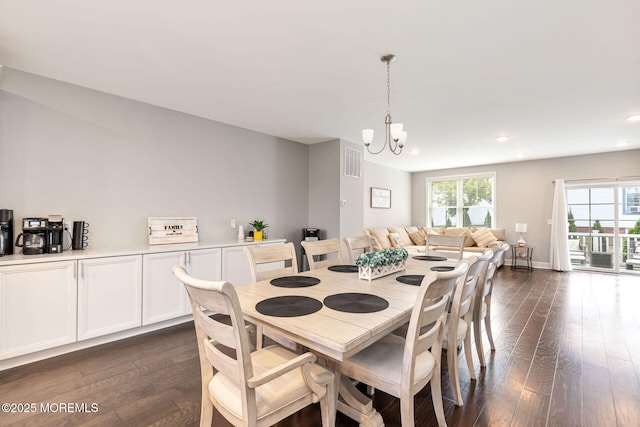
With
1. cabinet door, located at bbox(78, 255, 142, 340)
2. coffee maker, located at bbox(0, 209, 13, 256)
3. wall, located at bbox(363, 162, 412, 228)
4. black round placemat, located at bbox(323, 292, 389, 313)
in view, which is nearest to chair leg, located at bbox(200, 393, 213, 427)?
black round placemat, located at bbox(323, 292, 389, 313)

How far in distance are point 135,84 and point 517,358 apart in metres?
4.30

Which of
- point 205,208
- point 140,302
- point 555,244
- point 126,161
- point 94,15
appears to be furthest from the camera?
point 555,244

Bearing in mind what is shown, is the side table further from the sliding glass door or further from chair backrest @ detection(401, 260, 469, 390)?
chair backrest @ detection(401, 260, 469, 390)

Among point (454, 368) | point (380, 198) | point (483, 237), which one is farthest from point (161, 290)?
point (483, 237)

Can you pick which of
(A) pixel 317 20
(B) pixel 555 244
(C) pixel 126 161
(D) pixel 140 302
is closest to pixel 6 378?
(D) pixel 140 302

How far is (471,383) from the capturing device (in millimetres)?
2053

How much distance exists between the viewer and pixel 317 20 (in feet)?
6.19

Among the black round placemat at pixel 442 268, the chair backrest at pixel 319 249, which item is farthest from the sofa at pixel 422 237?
the black round placemat at pixel 442 268

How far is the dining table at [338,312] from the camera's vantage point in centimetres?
120

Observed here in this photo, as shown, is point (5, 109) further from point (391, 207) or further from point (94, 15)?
point (391, 207)

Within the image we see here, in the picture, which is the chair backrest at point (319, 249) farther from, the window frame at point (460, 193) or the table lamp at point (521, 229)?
the window frame at point (460, 193)

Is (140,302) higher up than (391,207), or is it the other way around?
(391,207)

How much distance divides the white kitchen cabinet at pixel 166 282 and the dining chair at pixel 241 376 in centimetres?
186

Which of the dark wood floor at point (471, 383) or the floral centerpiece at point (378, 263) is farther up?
the floral centerpiece at point (378, 263)
